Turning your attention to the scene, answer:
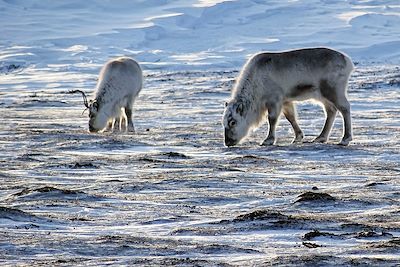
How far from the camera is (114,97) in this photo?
62.8 ft

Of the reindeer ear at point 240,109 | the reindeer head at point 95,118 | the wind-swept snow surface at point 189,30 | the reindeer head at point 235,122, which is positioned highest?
the reindeer ear at point 240,109

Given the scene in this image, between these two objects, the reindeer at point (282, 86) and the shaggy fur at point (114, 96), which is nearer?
the reindeer at point (282, 86)

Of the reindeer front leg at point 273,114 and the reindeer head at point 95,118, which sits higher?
the reindeer front leg at point 273,114

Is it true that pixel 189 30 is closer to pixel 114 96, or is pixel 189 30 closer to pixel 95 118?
pixel 114 96

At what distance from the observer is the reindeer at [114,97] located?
62.3ft

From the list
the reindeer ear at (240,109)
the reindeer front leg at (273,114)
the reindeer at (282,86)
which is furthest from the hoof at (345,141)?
the reindeer ear at (240,109)

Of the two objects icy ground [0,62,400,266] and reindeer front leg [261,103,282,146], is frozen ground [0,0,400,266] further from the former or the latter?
reindeer front leg [261,103,282,146]

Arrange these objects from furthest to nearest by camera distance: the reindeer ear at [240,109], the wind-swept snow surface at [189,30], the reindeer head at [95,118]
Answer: the wind-swept snow surface at [189,30]
the reindeer head at [95,118]
the reindeer ear at [240,109]

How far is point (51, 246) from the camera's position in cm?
681

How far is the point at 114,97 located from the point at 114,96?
19mm

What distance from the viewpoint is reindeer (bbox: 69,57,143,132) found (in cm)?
1900

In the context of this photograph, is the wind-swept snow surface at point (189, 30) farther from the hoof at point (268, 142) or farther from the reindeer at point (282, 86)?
the reindeer at point (282, 86)

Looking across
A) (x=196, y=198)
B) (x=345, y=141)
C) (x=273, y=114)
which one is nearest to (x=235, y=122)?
(x=273, y=114)

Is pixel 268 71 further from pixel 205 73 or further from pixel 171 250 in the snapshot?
pixel 205 73
